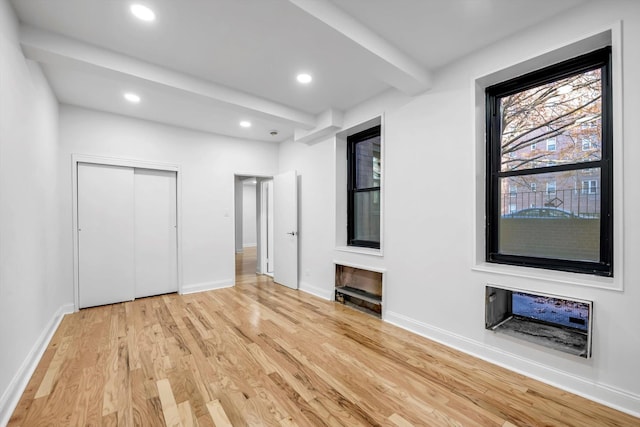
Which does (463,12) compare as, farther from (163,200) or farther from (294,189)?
(163,200)

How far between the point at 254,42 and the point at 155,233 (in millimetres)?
3242

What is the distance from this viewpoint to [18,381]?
1.89 m

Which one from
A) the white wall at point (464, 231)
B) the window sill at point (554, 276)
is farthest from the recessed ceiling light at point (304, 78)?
the window sill at point (554, 276)

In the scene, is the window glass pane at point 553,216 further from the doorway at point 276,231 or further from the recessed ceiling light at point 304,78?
the doorway at point 276,231

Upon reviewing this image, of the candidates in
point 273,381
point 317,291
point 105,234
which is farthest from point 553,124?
point 105,234

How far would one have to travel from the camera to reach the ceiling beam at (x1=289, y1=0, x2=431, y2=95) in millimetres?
1884

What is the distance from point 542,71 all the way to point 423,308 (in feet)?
7.66

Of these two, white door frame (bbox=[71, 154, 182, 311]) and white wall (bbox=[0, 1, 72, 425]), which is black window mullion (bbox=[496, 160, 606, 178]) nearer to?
white wall (bbox=[0, 1, 72, 425])

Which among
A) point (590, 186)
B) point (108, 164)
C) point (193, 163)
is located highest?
point (193, 163)

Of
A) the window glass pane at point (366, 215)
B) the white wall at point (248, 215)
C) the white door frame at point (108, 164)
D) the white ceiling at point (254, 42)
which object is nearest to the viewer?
the white ceiling at point (254, 42)

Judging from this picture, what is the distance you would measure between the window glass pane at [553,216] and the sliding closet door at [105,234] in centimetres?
461

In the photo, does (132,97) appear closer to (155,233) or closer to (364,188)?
(155,233)

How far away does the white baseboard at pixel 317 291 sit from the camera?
4.03 m

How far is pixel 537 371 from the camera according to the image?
207 centimetres
